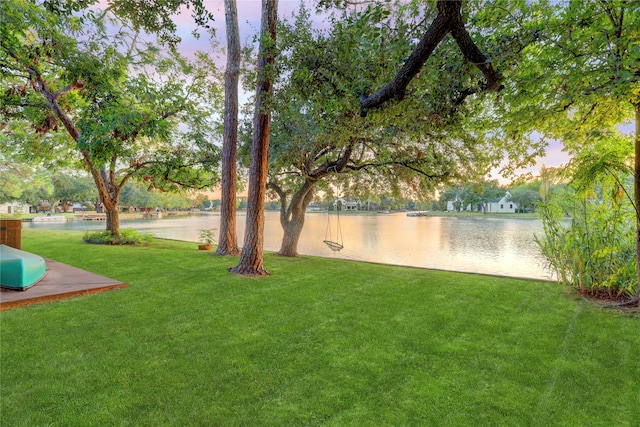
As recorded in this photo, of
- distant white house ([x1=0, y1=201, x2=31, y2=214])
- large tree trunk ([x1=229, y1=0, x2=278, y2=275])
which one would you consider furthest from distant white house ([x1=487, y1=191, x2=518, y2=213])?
distant white house ([x1=0, y1=201, x2=31, y2=214])

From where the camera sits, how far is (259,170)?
261 inches

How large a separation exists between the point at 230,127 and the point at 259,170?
8.72ft

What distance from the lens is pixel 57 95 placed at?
7.63 meters

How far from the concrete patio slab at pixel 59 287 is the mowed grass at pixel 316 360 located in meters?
0.25

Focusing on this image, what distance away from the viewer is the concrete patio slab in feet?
13.5

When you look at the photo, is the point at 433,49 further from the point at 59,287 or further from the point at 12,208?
the point at 12,208

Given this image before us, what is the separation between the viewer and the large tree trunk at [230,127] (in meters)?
8.46

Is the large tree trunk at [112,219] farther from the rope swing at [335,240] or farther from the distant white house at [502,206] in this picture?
the distant white house at [502,206]

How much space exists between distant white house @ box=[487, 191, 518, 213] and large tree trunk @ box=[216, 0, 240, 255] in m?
58.3

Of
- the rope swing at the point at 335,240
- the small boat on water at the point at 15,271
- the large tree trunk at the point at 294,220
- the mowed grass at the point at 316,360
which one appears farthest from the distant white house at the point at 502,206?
the small boat on water at the point at 15,271

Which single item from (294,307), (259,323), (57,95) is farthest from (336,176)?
(57,95)

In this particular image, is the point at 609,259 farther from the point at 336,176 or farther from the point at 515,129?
the point at 336,176

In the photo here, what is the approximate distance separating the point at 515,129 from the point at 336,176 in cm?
632

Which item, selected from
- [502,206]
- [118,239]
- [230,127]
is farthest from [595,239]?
[502,206]
